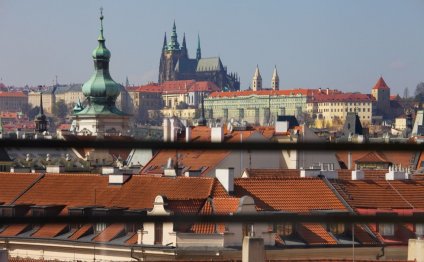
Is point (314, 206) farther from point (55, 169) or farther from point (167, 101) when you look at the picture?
point (167, 101)

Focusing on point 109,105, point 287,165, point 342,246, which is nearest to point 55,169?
point 287,165

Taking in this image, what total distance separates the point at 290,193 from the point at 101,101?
34962 mm

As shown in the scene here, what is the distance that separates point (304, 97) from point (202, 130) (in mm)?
62702

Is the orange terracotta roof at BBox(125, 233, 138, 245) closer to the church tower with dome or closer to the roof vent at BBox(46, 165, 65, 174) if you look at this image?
the roof vent at BBox(46, 165, 65, 174)

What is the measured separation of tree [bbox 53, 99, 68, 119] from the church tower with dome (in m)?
35.5

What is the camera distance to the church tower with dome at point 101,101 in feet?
146

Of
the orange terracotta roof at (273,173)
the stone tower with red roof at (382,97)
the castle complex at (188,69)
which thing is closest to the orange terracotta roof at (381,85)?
the stone tower with red roof at (382,97)

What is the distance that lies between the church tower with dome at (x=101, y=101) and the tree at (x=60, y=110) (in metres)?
35.5

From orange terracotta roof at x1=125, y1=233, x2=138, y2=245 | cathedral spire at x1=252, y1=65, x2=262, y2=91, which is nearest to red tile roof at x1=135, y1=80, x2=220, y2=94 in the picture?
Result: cathedral spire at x1=252, y1=65, x2=262, y2=91

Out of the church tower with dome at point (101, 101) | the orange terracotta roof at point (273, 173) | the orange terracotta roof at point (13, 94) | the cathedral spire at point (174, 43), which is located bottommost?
the orange terracotta roof at point (273, 173)

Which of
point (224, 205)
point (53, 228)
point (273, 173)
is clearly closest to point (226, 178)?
point (224, 205)

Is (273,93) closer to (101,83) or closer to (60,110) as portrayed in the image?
(60,110)

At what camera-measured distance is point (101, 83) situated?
151ft

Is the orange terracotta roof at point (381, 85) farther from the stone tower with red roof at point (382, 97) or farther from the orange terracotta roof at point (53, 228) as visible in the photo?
the orange terracotta roof at point (53, 228)
